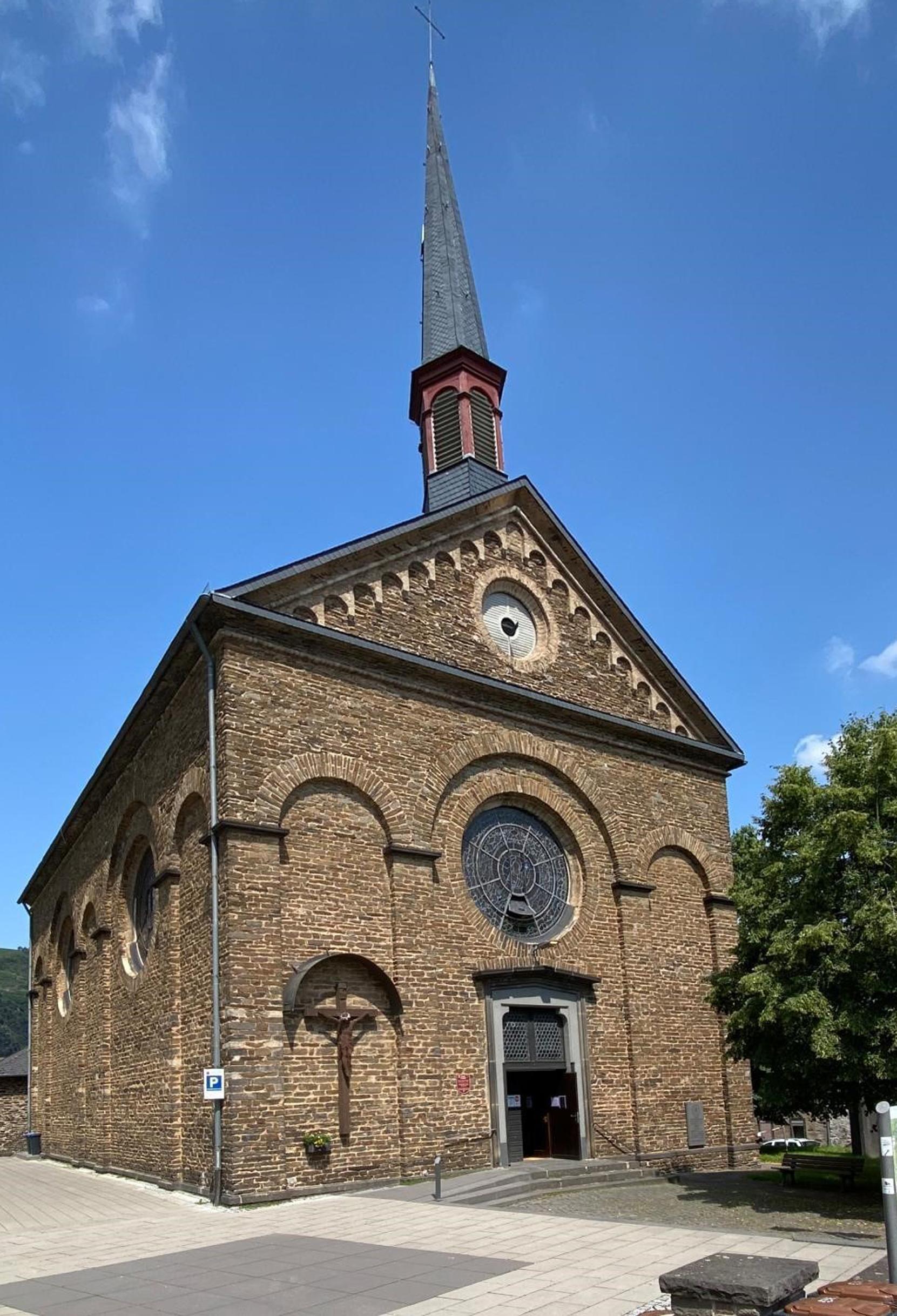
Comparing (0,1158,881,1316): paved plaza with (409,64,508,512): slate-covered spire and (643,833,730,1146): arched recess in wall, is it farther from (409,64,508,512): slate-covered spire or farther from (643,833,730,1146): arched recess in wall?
(409,64,508,512): slate-covered spire

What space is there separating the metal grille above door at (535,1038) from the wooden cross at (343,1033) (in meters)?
2.99

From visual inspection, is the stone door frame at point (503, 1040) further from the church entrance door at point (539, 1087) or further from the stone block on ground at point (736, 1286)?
the stone block on ground at point (736, 1286)

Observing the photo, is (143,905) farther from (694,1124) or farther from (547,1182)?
(694,1124)

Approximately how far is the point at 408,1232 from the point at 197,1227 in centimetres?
269

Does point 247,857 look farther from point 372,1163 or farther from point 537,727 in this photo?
point 537,727

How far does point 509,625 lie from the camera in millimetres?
20453

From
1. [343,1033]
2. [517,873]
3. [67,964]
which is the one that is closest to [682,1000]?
[517,873]

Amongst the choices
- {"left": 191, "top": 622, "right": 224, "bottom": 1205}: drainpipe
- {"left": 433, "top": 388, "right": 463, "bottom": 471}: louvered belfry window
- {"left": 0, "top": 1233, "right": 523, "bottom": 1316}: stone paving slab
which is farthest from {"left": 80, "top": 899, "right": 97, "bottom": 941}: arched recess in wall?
{"left": 0, "top": 1233, "right": 523, "bottom": 1316}: stone paving slab

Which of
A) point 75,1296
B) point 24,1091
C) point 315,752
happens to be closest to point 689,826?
point 315,752

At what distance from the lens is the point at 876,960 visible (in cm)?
1452

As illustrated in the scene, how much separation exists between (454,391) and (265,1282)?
18.5 metres

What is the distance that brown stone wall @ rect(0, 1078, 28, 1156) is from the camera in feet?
106

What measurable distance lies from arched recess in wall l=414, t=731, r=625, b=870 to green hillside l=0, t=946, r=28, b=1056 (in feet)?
255

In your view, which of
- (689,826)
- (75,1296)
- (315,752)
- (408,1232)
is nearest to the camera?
(75,1296)
